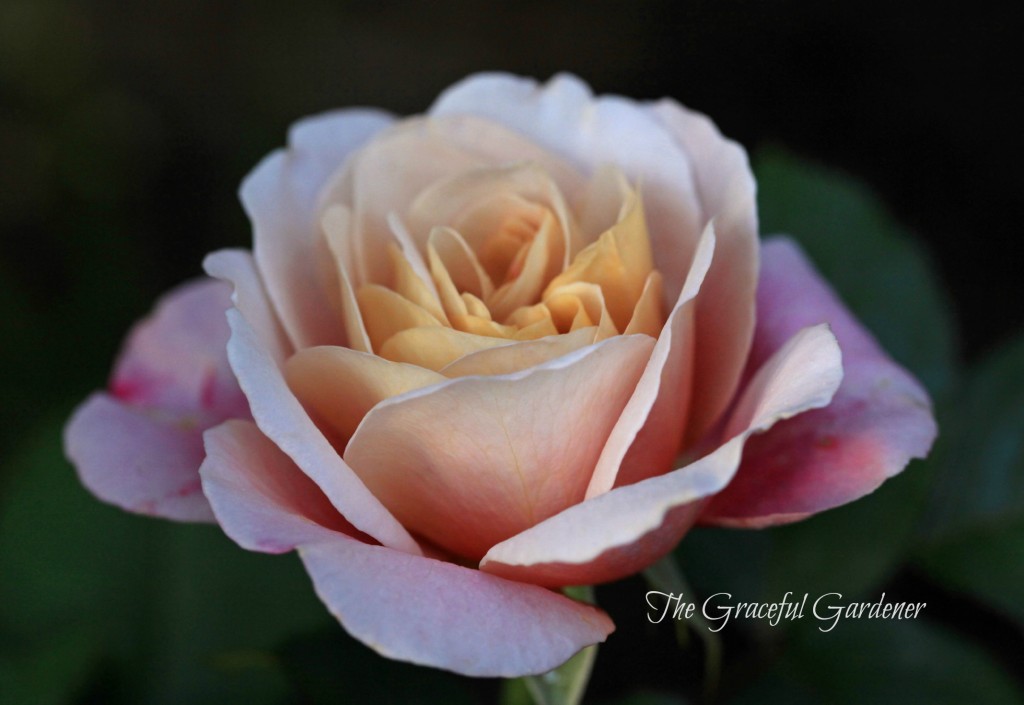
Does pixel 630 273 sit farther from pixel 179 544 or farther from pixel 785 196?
pixel 179 544

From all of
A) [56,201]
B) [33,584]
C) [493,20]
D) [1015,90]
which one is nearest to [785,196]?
[33,584]

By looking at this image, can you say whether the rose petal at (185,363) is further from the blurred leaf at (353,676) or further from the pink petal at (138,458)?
the blurred leaf at (353,676)

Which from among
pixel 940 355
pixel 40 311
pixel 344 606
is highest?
pixel 344 606

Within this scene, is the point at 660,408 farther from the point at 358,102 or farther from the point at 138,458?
the point at 358,102

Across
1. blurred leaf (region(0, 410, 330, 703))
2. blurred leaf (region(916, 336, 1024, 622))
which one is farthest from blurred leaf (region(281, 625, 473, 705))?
blurred leaf (region(916, 336, 1024, 622))

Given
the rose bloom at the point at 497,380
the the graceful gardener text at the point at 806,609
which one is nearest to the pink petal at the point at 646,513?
the rose bloom at the point at 497,380

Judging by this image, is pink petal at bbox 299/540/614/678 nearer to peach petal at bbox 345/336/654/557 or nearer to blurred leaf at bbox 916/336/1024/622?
peach petal at bbox 345/336/654/557
